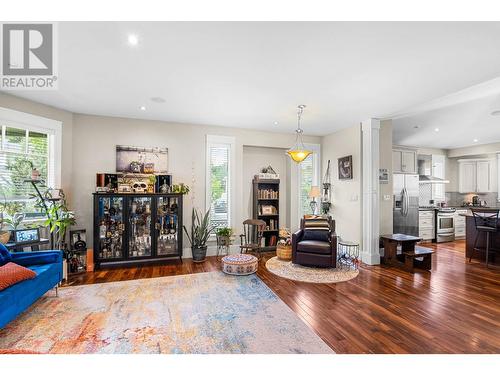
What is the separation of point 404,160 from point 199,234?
18.1ft

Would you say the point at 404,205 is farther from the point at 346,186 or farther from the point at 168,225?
the point at 168,225

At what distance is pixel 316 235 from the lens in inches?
175

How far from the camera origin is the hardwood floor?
86.0 inches

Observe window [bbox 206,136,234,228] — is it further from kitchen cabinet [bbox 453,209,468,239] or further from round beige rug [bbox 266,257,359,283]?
kitchen cabinet [bbox 453,209,468,239]

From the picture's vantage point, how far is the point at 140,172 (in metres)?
4.66

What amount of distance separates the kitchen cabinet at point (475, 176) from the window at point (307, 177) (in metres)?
5.12

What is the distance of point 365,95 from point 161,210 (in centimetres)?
389

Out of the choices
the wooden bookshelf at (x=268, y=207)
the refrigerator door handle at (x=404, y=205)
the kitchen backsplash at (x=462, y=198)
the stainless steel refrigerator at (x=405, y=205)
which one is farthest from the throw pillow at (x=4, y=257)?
the kitchen backsplash at (x=462, y=198)

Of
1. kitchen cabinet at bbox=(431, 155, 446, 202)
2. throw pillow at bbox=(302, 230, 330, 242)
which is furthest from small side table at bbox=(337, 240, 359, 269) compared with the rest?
kitchen cabinet at bbox=(431, 155, 446, 202)

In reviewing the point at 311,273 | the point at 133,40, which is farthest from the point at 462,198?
the point at 133,40

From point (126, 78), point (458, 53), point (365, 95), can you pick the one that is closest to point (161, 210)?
point (126, 78)

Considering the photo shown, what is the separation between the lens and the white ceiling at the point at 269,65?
2.06 m

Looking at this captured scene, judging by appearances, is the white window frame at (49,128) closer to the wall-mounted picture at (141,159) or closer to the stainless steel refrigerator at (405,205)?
the wall-mounted picture at (141,159)
